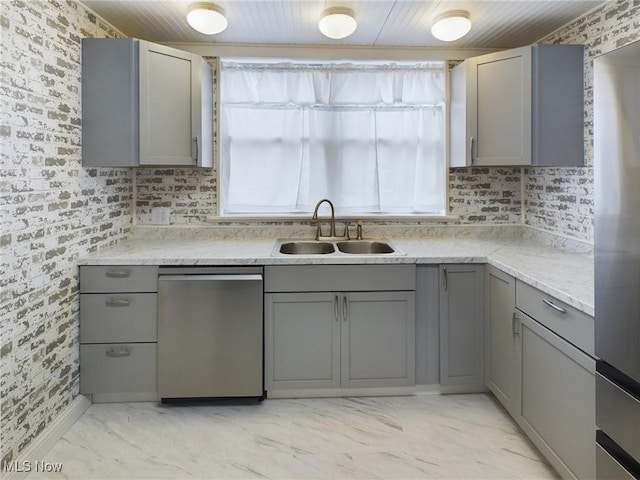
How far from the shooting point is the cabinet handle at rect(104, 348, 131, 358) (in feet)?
8.39

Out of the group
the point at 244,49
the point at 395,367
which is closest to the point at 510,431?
the point at 395,367

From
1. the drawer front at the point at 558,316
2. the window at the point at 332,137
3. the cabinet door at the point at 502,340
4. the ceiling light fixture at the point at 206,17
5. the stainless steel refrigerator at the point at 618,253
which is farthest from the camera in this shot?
the window at the point at 332,137

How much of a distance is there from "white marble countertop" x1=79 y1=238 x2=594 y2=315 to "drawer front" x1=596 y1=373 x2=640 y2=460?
476 mm

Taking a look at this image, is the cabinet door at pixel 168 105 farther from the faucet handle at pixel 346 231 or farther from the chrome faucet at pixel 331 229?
the faucet handle at pixel 346 231

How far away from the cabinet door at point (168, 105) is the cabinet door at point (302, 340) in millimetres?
1089

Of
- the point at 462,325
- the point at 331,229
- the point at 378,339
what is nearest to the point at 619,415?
the point at 462,325

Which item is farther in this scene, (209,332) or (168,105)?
(168,105)

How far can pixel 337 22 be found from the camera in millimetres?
2570

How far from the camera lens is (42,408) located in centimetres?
217

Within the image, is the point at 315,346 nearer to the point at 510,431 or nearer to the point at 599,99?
the point at 510,431

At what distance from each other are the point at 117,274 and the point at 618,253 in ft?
7.73

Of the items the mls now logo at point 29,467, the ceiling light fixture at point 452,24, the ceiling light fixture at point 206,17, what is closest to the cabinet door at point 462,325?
the ceiling light fixture at point 452,24

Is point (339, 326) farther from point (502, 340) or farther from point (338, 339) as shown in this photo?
point (502, 340)

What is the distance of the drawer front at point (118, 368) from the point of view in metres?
2.55
